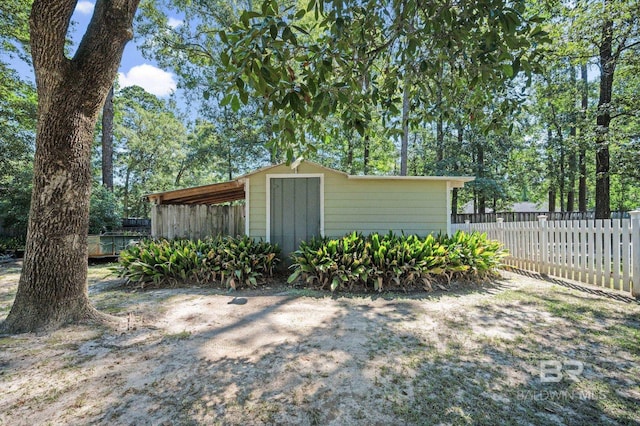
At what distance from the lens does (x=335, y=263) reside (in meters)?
5.06

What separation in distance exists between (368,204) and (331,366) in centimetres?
454

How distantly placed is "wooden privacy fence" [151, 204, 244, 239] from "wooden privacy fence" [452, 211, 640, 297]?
252 inches

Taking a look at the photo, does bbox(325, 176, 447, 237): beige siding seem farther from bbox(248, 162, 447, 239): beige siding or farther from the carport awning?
the carport awning

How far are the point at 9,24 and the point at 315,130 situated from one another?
530 inches

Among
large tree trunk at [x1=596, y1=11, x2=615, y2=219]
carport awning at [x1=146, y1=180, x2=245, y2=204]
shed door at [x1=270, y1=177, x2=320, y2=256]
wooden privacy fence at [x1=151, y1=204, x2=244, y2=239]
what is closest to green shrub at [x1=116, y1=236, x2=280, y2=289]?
shed door at [x1=270, y1=177, x2=320, y2=256]

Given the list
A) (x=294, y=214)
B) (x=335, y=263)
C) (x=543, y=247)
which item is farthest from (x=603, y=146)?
(x=294, y=214)

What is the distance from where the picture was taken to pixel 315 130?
117 inches

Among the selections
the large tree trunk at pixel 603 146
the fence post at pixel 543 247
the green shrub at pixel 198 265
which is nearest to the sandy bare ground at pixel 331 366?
the green shrub at pixel 198 265

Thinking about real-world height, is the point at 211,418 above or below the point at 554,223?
below

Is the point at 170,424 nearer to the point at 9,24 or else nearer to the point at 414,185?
the point at 414,185

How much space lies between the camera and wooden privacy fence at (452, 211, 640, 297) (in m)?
4.15

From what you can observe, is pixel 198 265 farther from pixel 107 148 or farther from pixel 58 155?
pixel 107 148

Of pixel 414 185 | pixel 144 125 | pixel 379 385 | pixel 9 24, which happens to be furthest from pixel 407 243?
pixel 144 125

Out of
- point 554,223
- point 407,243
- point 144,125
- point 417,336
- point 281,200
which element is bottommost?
point 417,336
